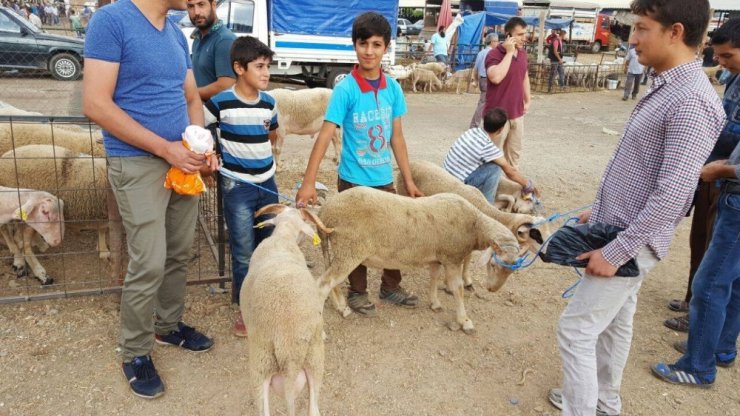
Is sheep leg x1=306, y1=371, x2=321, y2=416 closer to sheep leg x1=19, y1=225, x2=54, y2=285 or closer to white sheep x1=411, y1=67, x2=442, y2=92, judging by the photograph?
sheep leg x1=19, y1=225, x2=54, y2=285

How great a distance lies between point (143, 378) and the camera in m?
3.17

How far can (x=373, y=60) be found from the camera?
12.2ft

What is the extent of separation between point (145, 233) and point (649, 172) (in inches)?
103

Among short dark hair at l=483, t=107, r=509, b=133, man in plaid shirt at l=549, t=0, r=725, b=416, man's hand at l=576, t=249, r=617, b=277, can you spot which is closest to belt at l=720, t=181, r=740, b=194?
man in plaid shirt at l=549, t=0, r=725, b=416

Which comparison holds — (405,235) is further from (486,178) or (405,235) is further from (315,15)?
(315,15)

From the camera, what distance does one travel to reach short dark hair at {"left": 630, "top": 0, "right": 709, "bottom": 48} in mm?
2221

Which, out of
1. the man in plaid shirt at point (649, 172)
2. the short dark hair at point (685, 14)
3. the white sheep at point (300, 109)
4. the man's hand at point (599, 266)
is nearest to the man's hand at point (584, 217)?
the man in plaid shirt at point (649, 172)

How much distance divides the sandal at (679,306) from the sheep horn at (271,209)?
352cm

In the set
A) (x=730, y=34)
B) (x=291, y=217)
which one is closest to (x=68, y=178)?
(x=291, y=217)

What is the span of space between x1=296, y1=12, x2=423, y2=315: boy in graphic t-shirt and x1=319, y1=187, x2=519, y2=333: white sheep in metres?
0.21

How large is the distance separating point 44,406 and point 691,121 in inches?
145

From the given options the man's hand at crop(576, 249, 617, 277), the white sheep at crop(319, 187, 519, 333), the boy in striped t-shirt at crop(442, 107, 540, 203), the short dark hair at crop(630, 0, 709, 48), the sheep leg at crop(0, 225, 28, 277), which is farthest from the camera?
the boy in striped t-shirt at crop(442, 107, 540, 203)

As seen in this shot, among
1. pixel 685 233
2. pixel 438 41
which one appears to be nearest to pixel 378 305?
pixel 685 233

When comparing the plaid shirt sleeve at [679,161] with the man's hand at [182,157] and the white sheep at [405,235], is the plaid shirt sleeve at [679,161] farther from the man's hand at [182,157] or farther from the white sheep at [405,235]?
the man's hand at [182,157]
